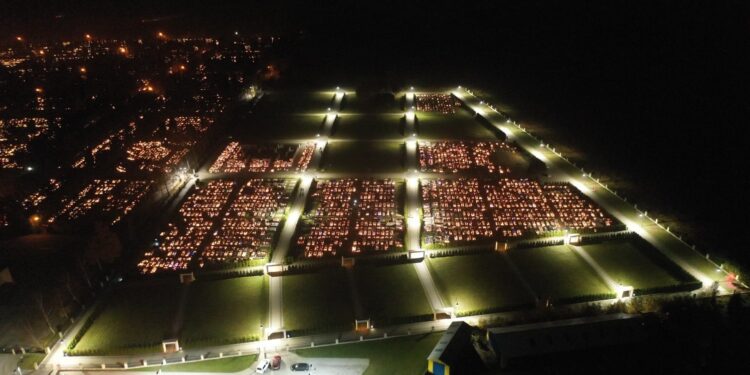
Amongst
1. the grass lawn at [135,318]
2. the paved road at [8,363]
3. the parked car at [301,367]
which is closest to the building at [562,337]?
the parked car at [301,367]

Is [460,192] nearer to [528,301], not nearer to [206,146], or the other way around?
[528,301]

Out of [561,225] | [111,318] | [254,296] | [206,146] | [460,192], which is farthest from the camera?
[206,146]

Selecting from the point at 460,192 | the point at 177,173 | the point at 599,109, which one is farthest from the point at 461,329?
the point at 599,109

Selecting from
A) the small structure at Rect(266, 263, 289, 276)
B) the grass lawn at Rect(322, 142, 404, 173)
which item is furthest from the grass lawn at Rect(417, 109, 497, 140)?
the small structure at Rect(266, 263, 289, 276)

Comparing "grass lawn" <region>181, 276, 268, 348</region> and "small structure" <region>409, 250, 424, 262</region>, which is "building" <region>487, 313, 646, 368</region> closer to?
"small structure" <region>409, 250, 424, 262</region>

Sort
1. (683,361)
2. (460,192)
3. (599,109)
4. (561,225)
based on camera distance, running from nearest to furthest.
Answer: (683,361)
(561,225)
(460,192)
(599,109)

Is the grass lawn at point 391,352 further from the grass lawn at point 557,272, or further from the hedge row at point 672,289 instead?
the hedge row at point 672,289
